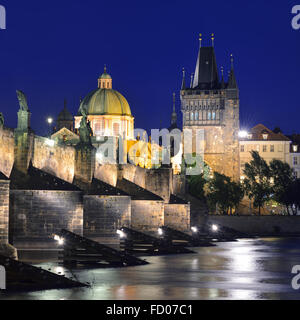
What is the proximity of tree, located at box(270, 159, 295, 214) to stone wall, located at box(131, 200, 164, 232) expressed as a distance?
43820mm

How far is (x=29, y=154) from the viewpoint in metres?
37.4

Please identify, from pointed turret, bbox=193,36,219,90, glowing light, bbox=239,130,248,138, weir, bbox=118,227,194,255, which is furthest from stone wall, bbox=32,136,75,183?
pointed turret, bbox=193,36,219,90

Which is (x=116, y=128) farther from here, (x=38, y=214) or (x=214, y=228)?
(x=38, y=214)

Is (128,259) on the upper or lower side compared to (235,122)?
lower

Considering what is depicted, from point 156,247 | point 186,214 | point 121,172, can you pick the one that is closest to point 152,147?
point 186,214

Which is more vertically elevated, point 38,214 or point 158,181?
point 158,181

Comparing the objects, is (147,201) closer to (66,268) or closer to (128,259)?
(128,259)

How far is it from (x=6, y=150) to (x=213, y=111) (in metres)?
98.0

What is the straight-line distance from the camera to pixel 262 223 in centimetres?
8669

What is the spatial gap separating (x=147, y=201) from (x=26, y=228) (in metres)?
20.0

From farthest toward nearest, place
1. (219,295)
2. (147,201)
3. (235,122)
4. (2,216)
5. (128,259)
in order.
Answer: (235,122) → (147,201) → (128,259) → (2,216) → (219,295)

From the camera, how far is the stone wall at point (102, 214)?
44.2m

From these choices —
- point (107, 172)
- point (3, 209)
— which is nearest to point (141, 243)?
point (107, 172)


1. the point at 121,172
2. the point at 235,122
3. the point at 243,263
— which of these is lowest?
the point at 243,263
